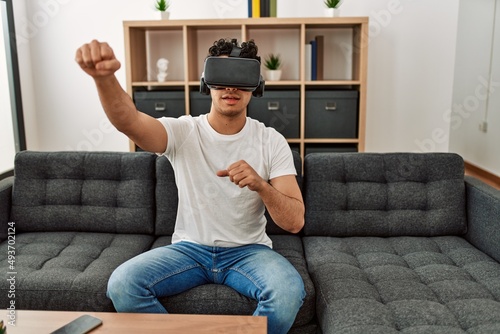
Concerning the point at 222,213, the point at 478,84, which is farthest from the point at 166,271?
the point at 478,84

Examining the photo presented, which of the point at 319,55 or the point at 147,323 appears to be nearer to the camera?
the point at 147,323

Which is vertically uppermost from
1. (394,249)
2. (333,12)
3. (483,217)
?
(333,12)

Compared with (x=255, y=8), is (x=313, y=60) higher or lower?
lower

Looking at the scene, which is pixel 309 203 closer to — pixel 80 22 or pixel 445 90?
pixel 445 90

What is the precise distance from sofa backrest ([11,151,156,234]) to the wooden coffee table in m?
0.80

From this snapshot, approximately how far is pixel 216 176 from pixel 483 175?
3.15m

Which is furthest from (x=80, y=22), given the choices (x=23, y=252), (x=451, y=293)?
(x=451, y=293)

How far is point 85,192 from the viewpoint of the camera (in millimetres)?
2137

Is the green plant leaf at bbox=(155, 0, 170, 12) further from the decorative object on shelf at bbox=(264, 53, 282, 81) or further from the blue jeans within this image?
the blue jeans

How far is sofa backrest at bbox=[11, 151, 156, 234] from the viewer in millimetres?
2102

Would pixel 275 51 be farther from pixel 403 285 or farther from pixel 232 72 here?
pixel 232 72

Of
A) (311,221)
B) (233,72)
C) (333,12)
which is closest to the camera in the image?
(233,72)

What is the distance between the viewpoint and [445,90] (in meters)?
3.34

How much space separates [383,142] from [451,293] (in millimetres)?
1985
